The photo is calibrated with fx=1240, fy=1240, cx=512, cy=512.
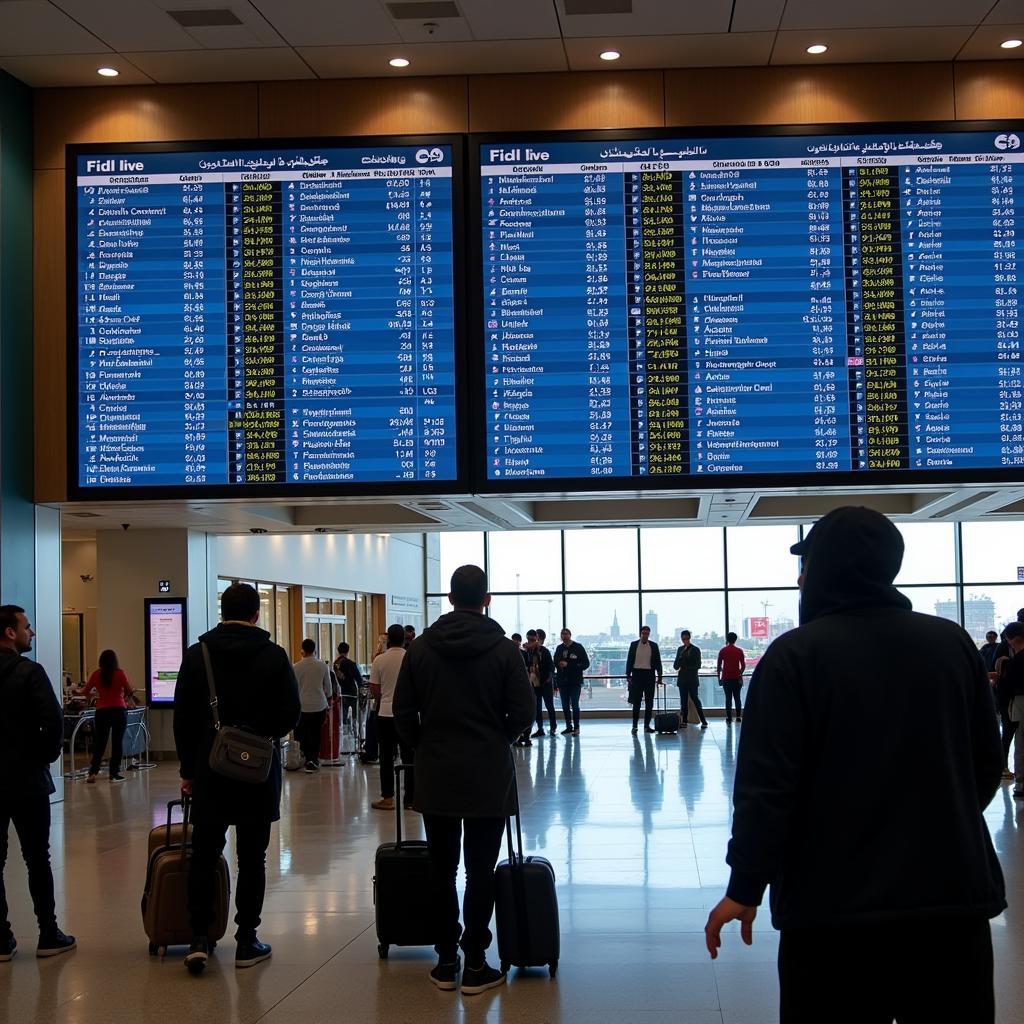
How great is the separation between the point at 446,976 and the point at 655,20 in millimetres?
6033

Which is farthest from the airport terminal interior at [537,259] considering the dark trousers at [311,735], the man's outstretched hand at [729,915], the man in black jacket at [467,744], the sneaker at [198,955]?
the dark trousers at [311,735]

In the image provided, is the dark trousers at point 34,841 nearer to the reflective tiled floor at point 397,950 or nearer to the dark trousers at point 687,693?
the reflective tiled floor at point 397,950

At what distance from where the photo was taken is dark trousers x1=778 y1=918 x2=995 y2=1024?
252 cm

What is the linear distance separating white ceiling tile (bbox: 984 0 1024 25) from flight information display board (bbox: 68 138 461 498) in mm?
3591

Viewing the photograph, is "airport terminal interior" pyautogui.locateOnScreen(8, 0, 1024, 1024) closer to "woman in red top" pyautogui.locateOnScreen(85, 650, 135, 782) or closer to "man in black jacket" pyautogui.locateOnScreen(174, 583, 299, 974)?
"man in black jacket" pyautogui.locateOnScreen(174, 583, 299, 974)

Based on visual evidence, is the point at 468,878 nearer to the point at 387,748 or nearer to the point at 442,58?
the point at 387,748

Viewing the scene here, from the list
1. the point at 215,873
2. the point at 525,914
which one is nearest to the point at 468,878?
the point at 525,914

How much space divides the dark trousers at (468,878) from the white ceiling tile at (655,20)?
5.37 meters

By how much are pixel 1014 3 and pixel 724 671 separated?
14572 mm

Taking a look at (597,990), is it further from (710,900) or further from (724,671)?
(724,671)

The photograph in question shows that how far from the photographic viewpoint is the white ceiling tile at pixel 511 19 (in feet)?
25.7

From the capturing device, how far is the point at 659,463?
786 cm

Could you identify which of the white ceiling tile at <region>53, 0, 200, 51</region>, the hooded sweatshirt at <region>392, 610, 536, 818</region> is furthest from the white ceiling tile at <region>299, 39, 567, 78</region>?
the hooded sweatshirt at <region>392, 610, 536, 818</region>

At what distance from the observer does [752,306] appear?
7.93m
